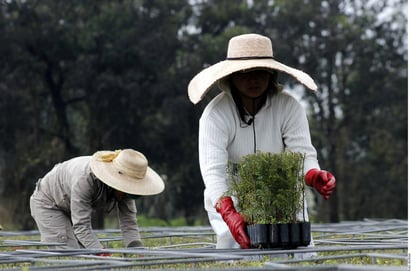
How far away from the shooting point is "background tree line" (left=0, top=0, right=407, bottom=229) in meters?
22.0

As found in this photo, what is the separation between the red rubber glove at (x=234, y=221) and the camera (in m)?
5.27

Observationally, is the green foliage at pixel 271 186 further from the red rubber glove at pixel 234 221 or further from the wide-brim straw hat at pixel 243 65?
the wide-brim straw hat at pixel 243 65

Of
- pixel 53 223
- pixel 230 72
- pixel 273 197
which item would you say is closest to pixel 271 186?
pixel 273 197

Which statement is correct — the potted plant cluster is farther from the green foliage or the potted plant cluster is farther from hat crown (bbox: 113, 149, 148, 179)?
hat crown (bbox: 113, 149, 148, 179)

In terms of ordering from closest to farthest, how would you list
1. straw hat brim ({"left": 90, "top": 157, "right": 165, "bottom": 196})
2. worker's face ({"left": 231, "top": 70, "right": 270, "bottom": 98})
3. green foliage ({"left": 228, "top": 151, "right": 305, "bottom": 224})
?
green foliage ({"left": 228, "top": 151, "right": 305, "bottom": 224}), worker's face ({"left": 231, "top": 70, "right": 270, "bottom": 98}), straw hat brim ({"left": 90, "top": 157, "right": 165, "bottom": 196})

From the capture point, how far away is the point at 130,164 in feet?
22.4

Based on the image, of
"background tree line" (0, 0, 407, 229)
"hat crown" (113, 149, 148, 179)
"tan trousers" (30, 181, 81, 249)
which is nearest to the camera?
"hat crown" (113, 149, 148, 179)

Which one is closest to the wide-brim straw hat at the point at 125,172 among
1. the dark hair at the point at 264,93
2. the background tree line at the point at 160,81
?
the dark hair at the point at 264,93

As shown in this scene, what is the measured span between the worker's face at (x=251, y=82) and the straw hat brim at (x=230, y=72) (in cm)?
8

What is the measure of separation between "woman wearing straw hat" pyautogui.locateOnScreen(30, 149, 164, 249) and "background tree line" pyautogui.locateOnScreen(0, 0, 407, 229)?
13.1m

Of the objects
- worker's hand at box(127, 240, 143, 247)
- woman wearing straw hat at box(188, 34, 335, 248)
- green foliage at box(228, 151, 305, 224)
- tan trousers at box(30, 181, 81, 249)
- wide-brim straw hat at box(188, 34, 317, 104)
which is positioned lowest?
worker's hand at box(127, 240, 143, 247)

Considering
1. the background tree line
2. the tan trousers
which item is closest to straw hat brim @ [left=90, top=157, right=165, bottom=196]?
the tan trousers

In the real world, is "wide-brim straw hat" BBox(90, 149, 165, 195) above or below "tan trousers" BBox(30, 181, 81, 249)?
above

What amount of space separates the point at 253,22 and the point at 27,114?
619cm
